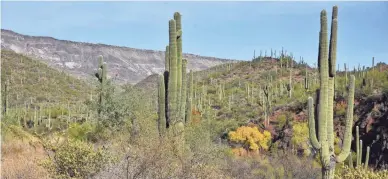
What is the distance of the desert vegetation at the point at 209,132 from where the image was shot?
12.1 meters

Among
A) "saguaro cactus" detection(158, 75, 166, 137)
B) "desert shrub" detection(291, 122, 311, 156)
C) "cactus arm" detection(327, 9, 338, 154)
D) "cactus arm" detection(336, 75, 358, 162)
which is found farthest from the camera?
"desert shrub" detection(291, 122, 311, 156)

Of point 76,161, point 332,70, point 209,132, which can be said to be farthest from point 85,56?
point 332,70

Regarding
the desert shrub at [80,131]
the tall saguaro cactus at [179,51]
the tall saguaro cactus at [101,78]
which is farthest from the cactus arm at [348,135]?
the desert shrub at [80,131]

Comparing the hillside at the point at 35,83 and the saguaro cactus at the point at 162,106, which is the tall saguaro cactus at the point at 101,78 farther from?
the hillside at the point at 35,83

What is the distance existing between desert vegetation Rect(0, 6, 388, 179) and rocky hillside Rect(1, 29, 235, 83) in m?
105

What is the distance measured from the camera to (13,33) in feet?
517

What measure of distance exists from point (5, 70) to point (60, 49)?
310 feet

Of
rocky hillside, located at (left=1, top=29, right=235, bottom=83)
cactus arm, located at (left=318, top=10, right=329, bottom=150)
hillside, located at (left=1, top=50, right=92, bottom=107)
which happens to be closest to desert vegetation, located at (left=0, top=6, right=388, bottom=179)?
cactus arm, located at (left=318, top=10, right=329, bottom=150)

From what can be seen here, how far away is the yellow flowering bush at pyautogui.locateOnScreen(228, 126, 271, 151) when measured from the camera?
106 ft

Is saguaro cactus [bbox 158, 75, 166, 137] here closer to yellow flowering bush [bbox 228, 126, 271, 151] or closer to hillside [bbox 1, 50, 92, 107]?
yellow flowering bush [bbox 228, 126, 271, 151]

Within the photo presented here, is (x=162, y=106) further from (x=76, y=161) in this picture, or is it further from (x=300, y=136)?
(x=300, y=136)

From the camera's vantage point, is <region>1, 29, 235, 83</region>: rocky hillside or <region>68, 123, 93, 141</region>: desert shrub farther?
<region>1, 29, 235, 83</region>: rocky hillside

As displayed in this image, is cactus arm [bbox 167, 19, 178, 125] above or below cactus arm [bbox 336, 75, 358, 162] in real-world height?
above

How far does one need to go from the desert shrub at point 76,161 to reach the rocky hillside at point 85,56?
133 m
